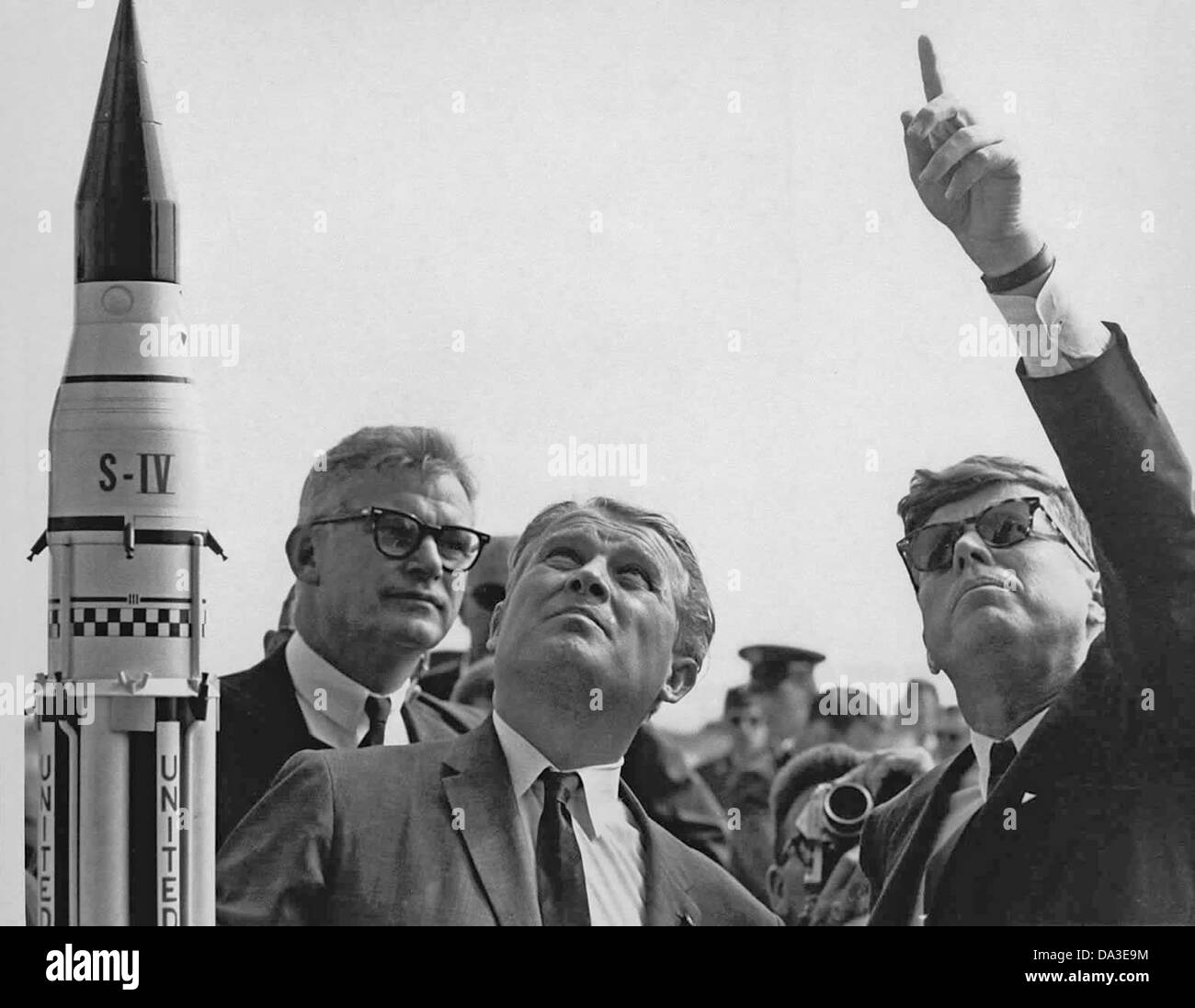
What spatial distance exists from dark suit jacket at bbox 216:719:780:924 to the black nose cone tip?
1505 mm

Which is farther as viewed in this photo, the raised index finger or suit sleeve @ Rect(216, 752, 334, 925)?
the raised index finger

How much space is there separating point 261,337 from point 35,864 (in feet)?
5.44

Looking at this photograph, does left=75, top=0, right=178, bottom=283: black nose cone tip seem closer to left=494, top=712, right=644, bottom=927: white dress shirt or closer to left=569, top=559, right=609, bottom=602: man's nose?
left=569, top=559, right=609, bottom=602: man's nose

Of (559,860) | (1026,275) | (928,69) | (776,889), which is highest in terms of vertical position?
(928,69)

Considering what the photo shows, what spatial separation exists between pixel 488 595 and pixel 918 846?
4.80 feet

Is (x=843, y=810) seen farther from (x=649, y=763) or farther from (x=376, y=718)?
(x=376, y=718)

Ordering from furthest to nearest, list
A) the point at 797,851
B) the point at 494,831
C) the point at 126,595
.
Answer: the point at 797,851 → the point at 494,831 → the point at 126,595

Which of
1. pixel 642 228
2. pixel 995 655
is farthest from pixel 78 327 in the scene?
pixel 995 655

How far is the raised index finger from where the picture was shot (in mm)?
6730

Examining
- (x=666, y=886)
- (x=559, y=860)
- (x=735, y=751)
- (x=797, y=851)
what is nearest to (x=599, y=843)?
(x=559, y=860)

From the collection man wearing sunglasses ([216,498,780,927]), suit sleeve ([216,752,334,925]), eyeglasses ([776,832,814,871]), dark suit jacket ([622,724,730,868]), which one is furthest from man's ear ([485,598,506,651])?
eyeglasses ([776,832,814,871])

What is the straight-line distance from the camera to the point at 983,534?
22.0 ft
